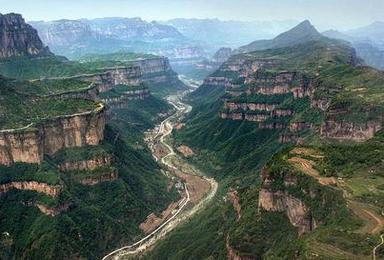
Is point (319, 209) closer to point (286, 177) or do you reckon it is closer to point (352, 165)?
point (286, 177)

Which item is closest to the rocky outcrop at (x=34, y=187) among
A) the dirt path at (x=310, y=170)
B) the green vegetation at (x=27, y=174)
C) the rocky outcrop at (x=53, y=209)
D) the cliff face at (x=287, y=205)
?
the green vegetation at (x=27, y=174)

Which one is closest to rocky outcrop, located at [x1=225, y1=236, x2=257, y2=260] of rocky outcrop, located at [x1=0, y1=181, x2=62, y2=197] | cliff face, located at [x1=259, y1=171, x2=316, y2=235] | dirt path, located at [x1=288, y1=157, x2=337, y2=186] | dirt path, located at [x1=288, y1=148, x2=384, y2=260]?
cliff face, located at [x1=259, y1=171, x2=316, y2=235]

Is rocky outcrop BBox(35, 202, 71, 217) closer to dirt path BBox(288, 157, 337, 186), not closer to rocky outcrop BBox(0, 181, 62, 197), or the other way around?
rocky outcrop BBox(0, 181, 62, 197)

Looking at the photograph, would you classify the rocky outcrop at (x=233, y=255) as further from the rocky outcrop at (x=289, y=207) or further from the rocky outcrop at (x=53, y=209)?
the rocky outcrop at (x=53, y=209)

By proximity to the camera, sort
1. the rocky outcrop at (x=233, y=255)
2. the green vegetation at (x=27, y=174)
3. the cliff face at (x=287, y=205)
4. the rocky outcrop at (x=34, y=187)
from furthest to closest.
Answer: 1. the green vegetation at (x=27, y=174)
2. the rocky outcrop at (x=34, y=187)
3. the rocky outcrop at (x=233, y=255)
4. the cliff face at (x=287, y=205)

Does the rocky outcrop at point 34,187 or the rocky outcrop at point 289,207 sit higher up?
the rocky outcrop at point 289,207

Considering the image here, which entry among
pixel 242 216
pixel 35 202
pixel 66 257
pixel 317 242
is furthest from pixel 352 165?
pixel 35 202

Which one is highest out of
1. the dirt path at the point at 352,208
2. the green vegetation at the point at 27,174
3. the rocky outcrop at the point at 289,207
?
the dirt path at the point at 352,208

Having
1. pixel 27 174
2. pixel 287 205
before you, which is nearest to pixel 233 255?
pixel 287 205
